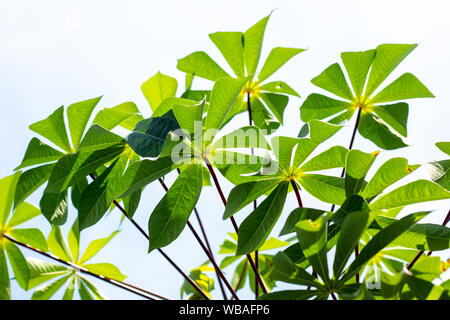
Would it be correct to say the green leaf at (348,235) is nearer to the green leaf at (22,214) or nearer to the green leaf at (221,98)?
the green leaf at (221,98)

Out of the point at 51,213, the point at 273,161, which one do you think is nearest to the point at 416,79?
the point at 273,161

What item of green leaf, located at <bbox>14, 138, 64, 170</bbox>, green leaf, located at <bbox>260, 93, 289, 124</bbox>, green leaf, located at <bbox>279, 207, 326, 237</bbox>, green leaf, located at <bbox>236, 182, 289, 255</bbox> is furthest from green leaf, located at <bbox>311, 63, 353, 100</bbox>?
green leaf, located at <bbox>14, 138, 64, 170</bbox>

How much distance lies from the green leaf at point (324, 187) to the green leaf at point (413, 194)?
228mm

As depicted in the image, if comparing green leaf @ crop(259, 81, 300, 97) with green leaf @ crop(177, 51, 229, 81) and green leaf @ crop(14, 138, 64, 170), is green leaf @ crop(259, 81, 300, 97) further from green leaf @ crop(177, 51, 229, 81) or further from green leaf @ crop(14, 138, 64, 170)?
green leaf @ crop(14, 138, 64, 170)

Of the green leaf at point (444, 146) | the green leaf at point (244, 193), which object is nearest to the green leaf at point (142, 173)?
the green leaf at point (244, 193)

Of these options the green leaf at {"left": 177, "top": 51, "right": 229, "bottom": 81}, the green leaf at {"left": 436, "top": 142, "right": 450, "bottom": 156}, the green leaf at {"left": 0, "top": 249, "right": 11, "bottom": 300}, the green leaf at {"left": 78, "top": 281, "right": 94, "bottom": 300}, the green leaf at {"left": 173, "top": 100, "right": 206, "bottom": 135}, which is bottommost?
the green leaf at {"left": 78, "top": 281, "right": 94, "bottom": 300}

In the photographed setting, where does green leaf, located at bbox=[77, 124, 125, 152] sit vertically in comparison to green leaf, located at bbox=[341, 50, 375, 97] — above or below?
below

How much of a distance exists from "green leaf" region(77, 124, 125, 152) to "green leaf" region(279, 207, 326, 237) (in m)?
0.76

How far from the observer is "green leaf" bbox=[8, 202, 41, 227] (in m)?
2.10

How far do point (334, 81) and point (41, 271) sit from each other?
1.88 m

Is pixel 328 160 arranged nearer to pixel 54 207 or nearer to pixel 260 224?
pixel 260 224

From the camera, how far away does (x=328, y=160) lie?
1.58 meters

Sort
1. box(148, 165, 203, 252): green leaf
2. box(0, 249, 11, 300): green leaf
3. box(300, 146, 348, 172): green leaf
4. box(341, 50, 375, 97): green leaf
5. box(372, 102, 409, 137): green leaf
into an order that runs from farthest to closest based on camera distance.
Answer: box(372, 102, 409, 137): green leaf < box(341, 50, 375, 97): green leaf < box(0, 249, 11, 300): green leaf < box(300, 146, 348, 172): green leaf < box(148, 165, 203, 252): green leaf

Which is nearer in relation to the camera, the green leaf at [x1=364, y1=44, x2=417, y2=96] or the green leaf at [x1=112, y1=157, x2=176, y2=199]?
the green leaf at [x1=112, y1=157, x2=176, y2=199]
